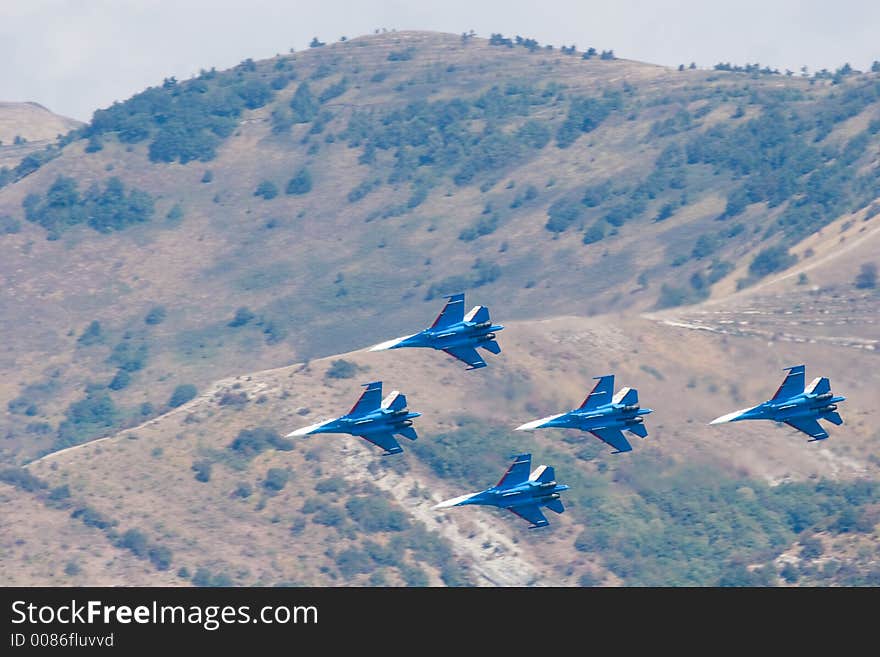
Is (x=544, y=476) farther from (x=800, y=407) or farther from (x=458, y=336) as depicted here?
(x=800, y=407)

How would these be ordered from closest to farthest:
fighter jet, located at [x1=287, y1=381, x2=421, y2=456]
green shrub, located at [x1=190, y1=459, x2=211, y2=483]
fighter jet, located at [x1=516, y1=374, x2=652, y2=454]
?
fighter jet, located at [x1=287, y1=381, x2=421, y2=456] → fighter jet, located at [x1=516, y1=374, x2=652, y2=454] → green shrub, located at [x1=190, y1=459, x2=211, y2=483]

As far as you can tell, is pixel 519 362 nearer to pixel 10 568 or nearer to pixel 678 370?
pixel 678 370

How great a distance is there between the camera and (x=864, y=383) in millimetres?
145500

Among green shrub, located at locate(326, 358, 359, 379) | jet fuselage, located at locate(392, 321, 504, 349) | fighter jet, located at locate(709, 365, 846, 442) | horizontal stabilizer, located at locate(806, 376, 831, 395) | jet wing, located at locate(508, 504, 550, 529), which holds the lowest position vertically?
jet wing, located at locate(508, 504, 550, 529)

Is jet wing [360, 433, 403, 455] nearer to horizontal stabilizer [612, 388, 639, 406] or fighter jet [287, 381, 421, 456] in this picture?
fighter jet [287, 381, 421, 456]

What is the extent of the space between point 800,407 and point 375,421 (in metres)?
24.0

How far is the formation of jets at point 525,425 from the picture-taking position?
4038 inches

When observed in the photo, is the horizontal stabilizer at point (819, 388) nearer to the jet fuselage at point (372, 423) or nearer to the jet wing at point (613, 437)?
the jet wing at point (613, 437)

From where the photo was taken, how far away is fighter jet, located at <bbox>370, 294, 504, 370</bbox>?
10231cm

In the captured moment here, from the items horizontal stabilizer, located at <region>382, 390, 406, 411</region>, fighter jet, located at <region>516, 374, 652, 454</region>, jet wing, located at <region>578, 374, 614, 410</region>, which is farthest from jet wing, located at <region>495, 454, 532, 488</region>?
horizontal stabilizer, located at <region>382, 390, 406, 411</region>

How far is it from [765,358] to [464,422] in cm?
2825

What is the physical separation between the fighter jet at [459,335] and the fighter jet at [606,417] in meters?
6.12
